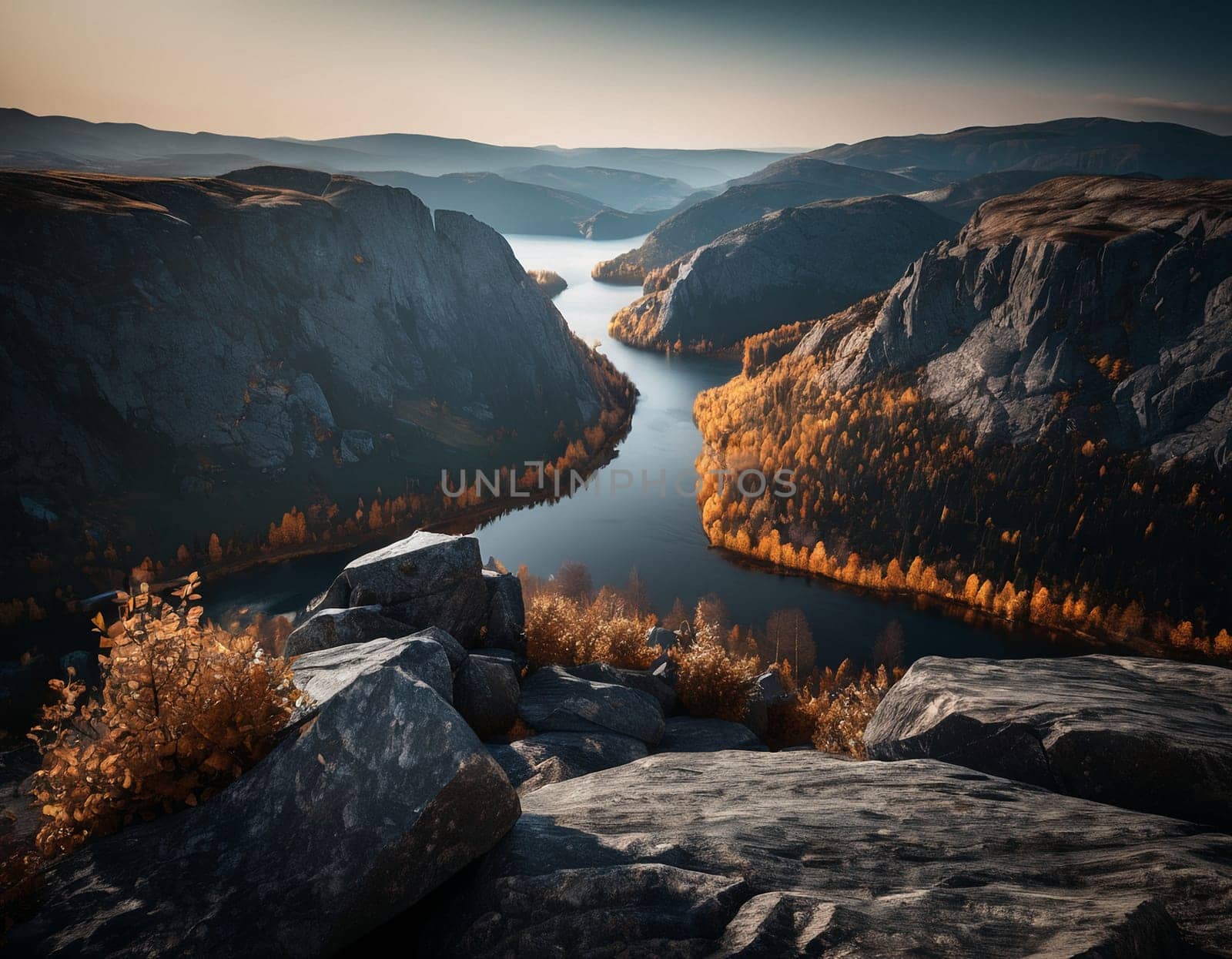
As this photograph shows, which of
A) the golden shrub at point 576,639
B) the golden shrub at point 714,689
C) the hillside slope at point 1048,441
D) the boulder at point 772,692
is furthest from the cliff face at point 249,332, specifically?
the golden shrub at point 714,689

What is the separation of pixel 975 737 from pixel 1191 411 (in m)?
131

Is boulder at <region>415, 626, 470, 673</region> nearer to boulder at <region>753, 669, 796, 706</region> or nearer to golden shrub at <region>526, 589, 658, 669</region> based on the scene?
golden shrub at <region>526, 589, 658, 669</region>

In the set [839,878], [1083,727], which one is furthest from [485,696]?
[1083,727]

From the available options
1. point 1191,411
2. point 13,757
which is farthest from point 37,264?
point 1191,411

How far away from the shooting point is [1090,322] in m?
123

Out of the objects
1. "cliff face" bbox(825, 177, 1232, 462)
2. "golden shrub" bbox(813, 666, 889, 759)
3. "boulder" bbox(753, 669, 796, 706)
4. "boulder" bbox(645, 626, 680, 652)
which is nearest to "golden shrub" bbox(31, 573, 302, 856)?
"golden shrub" bbox(813, 666, 889, 759)

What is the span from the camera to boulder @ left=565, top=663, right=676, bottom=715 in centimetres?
3350

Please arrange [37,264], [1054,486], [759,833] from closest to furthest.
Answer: [759,833] → [37,264] → [1054,486]

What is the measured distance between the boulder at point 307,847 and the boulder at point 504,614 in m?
21.2

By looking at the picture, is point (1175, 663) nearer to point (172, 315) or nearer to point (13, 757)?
point (13, 757)

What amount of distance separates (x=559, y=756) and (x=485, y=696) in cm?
448

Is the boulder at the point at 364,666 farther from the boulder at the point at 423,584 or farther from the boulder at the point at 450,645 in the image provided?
the boulder at the point at 423,584

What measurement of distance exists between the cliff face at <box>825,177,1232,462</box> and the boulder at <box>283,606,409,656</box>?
448ft

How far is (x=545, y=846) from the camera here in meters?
11.6
